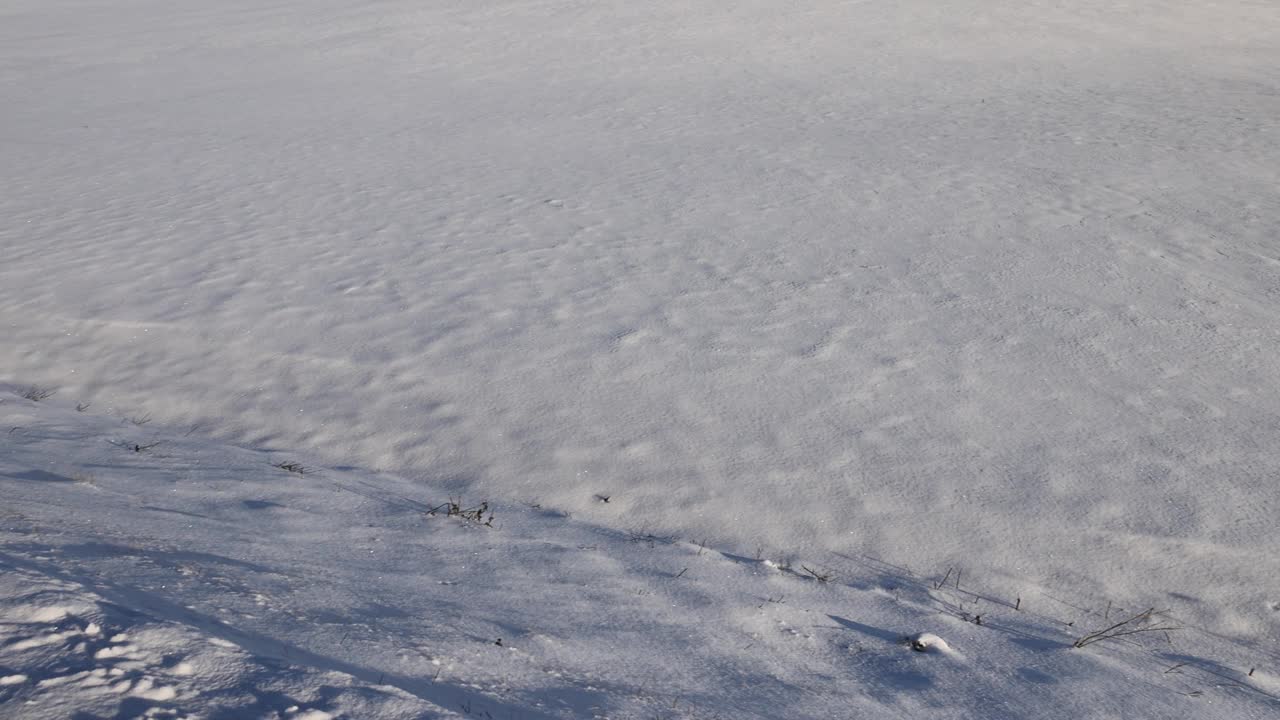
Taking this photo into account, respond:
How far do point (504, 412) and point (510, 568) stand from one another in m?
1.85

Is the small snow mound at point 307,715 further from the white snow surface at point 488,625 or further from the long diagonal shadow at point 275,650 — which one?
the long diagonal shadow at point 275,650

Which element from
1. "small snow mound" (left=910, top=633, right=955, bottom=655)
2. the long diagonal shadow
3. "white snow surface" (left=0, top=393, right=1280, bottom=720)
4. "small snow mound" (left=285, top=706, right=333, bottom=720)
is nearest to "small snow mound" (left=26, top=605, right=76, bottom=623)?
"white snow surface" (left=0, top=393, right=1280, bottom=720)

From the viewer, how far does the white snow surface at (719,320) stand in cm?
447

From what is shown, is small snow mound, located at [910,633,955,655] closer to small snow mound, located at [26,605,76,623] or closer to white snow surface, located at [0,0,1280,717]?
white snow surface, located at [0,0,1280,717]

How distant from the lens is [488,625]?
3.38m

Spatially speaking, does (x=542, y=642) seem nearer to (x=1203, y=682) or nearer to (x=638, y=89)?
(x=1203, y=682)

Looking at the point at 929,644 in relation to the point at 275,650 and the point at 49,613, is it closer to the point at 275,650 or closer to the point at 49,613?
the point at 275,650

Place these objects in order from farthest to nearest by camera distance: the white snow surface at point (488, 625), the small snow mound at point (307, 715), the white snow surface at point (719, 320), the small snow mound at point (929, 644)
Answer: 1. the white snow surface at point (719, 320)
2. the small snow mound at point (929, 644)
3. the white snow surface at point (488, 625)
4. the small snow mound at point (307, 715)

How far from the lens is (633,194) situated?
10281mm

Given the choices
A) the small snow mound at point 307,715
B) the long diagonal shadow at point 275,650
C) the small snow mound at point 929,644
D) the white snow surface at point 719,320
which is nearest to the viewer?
the small snow mound at point 307,715

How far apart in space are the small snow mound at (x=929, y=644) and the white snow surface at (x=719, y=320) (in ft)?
0.92

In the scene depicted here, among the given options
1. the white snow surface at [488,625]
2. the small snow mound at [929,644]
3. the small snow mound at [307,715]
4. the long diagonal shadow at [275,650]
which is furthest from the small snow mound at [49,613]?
the small snow mound at [929,644]

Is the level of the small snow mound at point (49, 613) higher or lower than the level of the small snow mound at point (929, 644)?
higher

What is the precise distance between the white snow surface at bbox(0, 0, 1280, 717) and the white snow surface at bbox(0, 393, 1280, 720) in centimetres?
6
